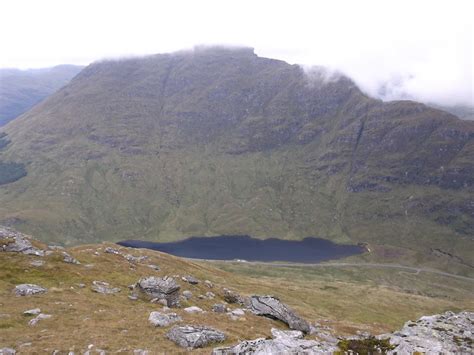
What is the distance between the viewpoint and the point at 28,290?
163ft

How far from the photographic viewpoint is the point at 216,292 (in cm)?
7150

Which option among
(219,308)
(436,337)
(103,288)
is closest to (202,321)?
(219,308)

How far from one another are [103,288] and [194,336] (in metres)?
26.9

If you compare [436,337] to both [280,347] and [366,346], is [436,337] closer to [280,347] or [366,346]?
[366,346]

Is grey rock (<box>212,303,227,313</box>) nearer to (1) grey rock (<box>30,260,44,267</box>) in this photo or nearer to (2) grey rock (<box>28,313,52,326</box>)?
(2) grey rock (<box>28,313,52,326</box>)

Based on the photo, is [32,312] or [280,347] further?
[32,312]

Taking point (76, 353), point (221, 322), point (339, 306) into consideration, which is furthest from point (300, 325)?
point (339, 306)

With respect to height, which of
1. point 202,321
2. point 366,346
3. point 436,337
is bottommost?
point 202,321

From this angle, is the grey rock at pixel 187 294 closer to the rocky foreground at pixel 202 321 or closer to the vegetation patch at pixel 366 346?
the rocky foreground at pixel 202 321

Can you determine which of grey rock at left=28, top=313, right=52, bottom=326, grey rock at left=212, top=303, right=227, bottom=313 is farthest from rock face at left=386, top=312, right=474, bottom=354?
grey rock at left=28, top=313, right=52, bottom=326

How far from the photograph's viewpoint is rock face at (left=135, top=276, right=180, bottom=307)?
177 feet

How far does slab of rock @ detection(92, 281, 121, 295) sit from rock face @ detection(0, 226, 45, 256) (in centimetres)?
1402

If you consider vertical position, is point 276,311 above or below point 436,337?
below

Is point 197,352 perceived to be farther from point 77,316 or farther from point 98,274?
point 98,274
